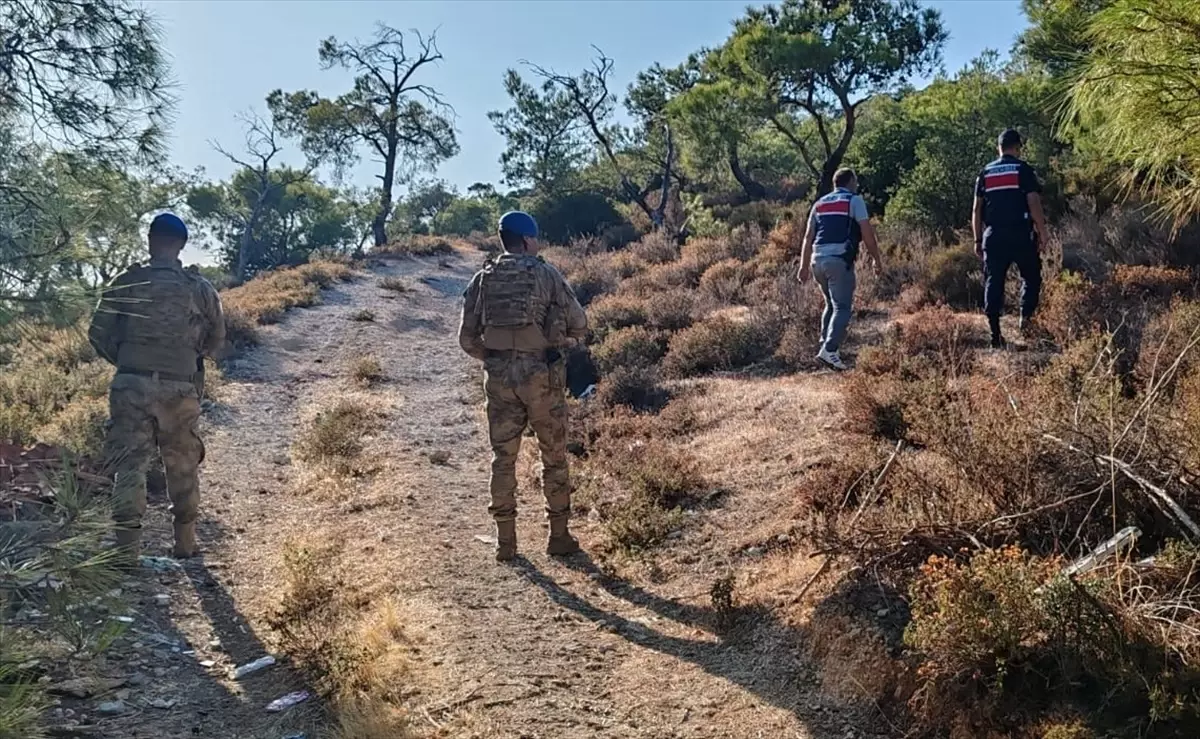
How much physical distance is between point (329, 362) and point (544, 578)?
9295 millimetres

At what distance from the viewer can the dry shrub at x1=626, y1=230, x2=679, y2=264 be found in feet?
57.7

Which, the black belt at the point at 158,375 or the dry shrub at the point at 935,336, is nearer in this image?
the black belt at the point at 158,375

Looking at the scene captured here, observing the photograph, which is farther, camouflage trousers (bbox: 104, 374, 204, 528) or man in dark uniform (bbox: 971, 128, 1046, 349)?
man in dark uniform (bbox: 971, 128, 1046, 349)

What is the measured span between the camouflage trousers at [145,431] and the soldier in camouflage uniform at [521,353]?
1735 millimetres

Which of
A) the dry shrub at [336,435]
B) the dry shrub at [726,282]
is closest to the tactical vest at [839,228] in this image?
the dry shrub at [726,282]

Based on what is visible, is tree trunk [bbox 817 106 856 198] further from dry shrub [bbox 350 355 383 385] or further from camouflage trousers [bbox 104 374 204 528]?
camouflage trousers [bbox 104 374 204 528]

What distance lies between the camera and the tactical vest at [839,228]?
308 inches

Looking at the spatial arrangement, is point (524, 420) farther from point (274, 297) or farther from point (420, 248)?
point (420, 248)

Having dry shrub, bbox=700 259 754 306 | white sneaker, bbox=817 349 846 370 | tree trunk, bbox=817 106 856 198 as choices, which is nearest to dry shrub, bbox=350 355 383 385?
dry shrub, bbox=700 259 754 306

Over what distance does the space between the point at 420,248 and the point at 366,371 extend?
18.5 m

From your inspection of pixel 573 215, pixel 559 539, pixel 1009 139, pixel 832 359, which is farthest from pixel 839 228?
pixel 573 215

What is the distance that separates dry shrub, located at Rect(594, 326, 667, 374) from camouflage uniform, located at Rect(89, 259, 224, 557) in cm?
513

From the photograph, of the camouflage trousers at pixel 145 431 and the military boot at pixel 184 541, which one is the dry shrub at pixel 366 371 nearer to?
the military boot at pixel 184 541

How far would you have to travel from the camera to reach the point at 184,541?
5.60m
